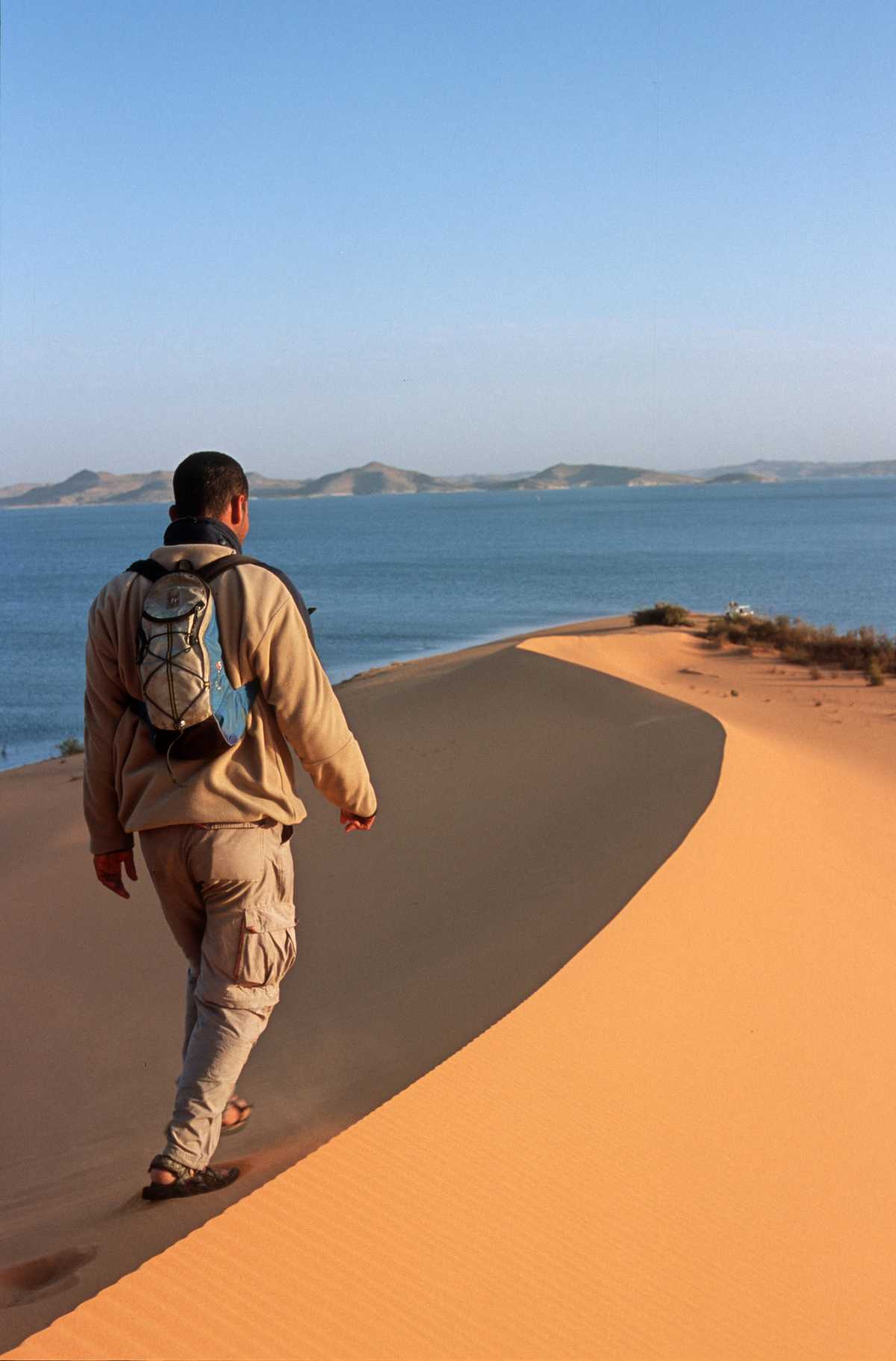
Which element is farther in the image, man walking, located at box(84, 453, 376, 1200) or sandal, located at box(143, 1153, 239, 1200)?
sandal, located at box(143, 1153, 239, 1200)

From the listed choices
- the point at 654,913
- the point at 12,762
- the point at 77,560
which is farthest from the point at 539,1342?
the point at 77,560

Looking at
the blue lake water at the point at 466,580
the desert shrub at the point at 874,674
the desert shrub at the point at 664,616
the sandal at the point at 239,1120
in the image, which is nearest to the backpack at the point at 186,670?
the sandal at the point at 239,1120

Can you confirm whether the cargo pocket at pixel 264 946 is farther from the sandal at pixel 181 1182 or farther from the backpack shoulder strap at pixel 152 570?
the backpack shoulder strap at pixel 152 570

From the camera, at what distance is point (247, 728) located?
2.82m

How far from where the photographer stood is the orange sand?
2.43 meters

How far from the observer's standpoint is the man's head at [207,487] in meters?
2.95

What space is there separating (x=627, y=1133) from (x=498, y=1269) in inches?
36.3

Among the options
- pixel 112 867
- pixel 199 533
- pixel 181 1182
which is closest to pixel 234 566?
pixel 199 533

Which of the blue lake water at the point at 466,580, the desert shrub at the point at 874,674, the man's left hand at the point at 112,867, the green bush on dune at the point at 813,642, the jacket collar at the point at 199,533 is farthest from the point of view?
the blue lake water at the point at 466,580

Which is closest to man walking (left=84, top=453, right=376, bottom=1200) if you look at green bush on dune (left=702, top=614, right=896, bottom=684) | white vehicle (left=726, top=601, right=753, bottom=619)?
green bush on dune (left=702, top=614, right=896, bottom=684)

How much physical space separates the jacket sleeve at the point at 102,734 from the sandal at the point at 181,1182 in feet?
2.64

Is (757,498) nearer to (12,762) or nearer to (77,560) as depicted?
(77,560)

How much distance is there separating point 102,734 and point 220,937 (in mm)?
590

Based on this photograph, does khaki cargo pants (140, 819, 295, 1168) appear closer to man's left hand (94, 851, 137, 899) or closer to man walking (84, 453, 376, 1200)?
man walking (84, 453, 376, 1200)
